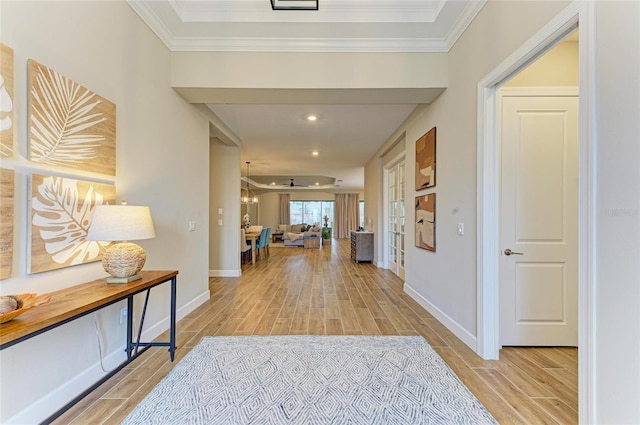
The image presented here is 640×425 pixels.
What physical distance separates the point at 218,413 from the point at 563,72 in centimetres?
386

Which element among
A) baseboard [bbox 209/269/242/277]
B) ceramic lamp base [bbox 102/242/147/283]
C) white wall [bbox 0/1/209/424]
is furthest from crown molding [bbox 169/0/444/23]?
baseboard [bbox 209/269/242/277]

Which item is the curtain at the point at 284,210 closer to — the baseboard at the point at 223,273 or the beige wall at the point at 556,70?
the baseboard at the point at 223,273

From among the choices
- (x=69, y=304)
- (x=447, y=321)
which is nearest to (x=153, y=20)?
(x=69, y=304)

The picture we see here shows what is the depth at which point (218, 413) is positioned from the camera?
1660 millimetres

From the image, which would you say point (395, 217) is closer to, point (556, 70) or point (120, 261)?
point (556, 70)

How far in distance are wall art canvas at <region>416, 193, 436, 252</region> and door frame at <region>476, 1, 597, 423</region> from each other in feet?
2.96

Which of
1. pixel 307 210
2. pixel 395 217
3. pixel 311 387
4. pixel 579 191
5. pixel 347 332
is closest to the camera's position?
pixel 579 191

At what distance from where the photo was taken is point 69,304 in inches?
55.7

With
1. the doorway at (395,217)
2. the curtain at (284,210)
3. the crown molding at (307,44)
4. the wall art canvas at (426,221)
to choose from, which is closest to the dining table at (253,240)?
the doorway at (395,217)

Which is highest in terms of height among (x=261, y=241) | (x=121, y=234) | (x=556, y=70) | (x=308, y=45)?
(x=308, y=45)

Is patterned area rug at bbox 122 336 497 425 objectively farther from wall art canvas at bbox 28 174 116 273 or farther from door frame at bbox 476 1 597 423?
wall art canvas at bbox 28 174 116 273

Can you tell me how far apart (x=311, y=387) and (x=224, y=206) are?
405 cm

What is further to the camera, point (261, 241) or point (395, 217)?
point (261, 241)

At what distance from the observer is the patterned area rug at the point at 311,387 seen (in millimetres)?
1635
